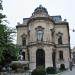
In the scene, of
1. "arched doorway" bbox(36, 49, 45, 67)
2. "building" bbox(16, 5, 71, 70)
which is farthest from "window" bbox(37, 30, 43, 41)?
"arched doorway" bbox(36, 49, 45, 67)

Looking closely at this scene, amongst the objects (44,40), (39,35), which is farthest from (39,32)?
(44,40)

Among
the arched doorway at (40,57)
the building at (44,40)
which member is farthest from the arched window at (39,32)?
the arched doorway at (40,57)

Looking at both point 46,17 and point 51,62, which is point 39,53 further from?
Answer: point 46,17

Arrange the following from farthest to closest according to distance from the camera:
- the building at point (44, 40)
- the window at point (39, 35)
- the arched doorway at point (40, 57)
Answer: the window at point (39, 35), the arched doorway at point (40, 57), the building at point (44, 40)

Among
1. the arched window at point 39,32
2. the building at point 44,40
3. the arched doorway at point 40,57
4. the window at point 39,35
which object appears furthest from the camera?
the arched window at point 39,32

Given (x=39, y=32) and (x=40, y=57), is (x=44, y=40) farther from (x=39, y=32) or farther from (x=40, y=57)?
(x=40, y=57)

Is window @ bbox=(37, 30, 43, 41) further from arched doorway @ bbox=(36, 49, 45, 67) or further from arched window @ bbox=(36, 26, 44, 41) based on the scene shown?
arched doorway @ bbox=(36, 49, 45, 67)

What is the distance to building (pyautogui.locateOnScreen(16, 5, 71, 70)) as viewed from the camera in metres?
61.0

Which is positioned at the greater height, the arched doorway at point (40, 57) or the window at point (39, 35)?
the window at point (39, 35)

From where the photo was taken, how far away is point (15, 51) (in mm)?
35781

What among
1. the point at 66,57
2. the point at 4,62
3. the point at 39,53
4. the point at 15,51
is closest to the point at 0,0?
the point at 15,51

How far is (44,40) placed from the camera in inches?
2426

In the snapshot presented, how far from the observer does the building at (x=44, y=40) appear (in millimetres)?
61031

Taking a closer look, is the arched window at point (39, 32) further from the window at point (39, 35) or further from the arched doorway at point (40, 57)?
the arched doorway at point (40, 57)
